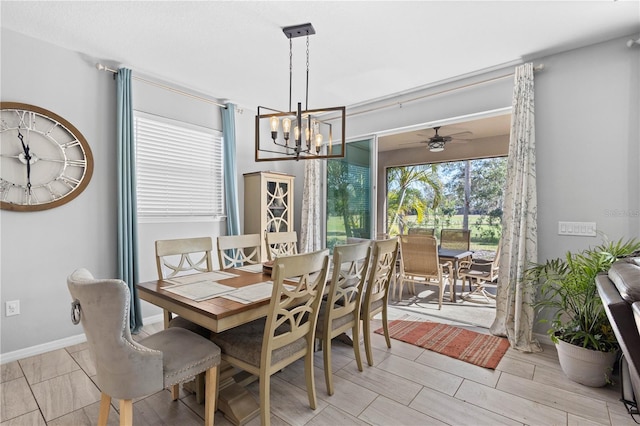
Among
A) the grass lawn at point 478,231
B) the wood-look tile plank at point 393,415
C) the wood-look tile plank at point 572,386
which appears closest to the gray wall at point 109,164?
the wood-look tile plank at point 572,386

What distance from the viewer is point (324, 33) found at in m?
2.48

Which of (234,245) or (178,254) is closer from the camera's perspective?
(178,254)

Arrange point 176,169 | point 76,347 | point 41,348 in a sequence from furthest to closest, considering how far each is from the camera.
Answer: point 176,169 → point 76,347 → point 41,348

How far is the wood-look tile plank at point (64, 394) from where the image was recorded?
1.85m

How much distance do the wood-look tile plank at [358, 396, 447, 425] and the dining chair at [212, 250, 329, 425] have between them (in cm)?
35

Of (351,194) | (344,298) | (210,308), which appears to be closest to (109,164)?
(210,308)

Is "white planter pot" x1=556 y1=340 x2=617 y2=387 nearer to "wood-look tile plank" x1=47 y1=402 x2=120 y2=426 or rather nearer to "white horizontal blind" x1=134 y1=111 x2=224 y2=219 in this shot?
"wood-look tile plank" x1=47 y1=402 x2=120 y2=426

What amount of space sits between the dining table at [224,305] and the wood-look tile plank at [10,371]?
1.26 metres

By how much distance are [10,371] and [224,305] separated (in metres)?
Answer: 2.03

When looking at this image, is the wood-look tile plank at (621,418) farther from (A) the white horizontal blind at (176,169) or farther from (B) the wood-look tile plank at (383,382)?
(A) the white horizontal blind at (176,169)

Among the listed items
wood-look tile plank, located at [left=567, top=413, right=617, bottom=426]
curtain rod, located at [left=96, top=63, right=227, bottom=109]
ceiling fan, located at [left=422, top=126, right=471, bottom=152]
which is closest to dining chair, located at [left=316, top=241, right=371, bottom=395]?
wood-look tile plank, located at [left=567, top=413, right=617, bottom=426]

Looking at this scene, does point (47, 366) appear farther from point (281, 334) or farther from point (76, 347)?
point (281, 334)

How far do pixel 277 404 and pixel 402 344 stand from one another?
1339 millimetres

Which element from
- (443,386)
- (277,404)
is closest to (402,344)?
(443,386)
